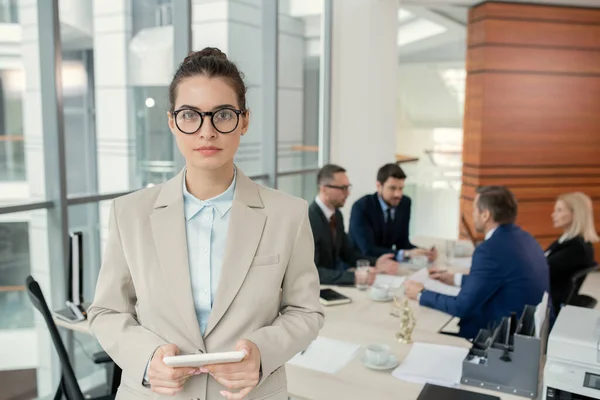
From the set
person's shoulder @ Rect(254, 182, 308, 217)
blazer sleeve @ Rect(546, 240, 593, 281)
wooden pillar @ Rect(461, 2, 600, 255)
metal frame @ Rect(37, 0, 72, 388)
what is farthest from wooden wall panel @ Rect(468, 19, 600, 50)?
person's shoulder @ Rect(254, 182, 308, 217)

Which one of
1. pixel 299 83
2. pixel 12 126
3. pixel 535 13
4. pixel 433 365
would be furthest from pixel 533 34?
pixel 12 126

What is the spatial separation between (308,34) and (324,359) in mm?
4621

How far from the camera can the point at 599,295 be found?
5.77 meters

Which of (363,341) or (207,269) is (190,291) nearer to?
(207,269)

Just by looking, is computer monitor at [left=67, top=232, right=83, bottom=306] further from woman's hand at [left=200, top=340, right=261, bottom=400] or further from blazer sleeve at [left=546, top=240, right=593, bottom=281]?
blazer sleeve at [left=546, top=240, right=593, bottom=281]

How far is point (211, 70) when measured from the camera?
121cm

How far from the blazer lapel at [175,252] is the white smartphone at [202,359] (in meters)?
0.10

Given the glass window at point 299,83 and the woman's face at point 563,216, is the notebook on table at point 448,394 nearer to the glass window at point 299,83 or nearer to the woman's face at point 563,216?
the woman's face at point 563,216

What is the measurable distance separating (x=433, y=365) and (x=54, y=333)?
55.7 inches

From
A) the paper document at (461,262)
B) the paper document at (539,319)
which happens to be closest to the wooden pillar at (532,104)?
the paper document at (461,262)

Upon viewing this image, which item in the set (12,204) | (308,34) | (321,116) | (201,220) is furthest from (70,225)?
(308,34)

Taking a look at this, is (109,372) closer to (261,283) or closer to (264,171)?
(261,283)

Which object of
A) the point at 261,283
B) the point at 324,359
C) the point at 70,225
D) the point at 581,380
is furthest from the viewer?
the point at 70,225

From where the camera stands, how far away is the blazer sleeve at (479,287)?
2.67 metres
